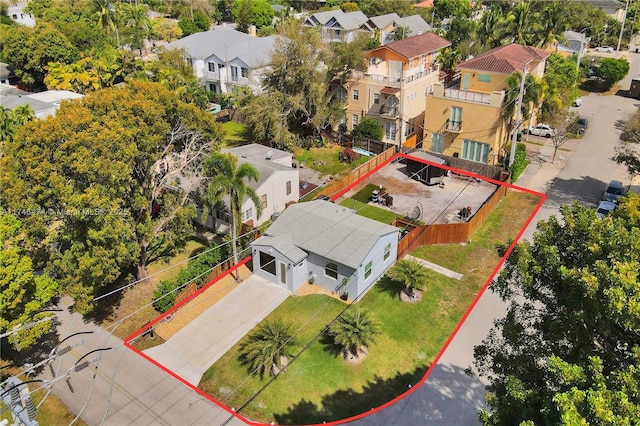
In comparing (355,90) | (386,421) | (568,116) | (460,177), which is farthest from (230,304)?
(568,116)

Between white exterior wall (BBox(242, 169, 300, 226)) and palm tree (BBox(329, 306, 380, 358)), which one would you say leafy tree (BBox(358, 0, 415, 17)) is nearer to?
white exterior wall (BBox(242, 169, 300, 226))

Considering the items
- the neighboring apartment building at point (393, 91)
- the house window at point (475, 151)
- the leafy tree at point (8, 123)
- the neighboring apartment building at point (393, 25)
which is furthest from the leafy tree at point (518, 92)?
the neighboring apartment building at point (393, 25)

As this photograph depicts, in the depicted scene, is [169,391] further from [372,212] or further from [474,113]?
[474,113]

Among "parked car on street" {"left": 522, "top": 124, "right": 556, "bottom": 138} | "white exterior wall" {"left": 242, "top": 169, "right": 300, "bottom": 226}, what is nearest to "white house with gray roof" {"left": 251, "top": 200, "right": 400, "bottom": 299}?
"white exterior wall" {"left": 242, "top": 169, "right": 300, "bottom": 226}

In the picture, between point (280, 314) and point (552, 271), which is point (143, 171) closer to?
point (280, 314)

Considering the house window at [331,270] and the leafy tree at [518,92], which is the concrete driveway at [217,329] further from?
the leafy tree at [518,92]

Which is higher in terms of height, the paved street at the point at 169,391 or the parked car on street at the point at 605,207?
the parked car on street at the point at 605,207

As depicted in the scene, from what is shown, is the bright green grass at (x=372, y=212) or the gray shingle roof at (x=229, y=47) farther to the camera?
the gray shingle roof at (x=229, y=47)
